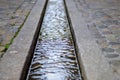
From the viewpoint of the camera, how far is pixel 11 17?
6.17 meters

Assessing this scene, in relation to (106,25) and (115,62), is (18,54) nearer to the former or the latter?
(115,62)

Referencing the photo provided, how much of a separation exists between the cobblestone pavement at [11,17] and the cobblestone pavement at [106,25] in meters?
1.57

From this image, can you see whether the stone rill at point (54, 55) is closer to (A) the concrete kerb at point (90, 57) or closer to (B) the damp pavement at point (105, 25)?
(A) the concrete kerb at point (90, 57)

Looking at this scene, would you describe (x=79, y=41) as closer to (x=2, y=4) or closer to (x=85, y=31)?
(x=85, y=31)

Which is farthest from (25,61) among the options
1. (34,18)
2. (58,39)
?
(34,18)

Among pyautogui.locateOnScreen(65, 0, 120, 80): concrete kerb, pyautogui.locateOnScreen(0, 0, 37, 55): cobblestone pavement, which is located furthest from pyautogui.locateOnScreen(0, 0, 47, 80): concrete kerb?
pyautogui.locateOnScreen(65, 0, 120, 80): concrete kerb

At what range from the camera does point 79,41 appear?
4.35 m

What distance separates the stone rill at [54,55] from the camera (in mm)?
3591

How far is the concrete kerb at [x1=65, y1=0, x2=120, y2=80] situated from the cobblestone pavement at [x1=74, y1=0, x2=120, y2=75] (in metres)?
0.12

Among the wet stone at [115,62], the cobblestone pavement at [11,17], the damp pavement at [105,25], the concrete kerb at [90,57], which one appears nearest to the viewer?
the concrete kerb at [90,57]

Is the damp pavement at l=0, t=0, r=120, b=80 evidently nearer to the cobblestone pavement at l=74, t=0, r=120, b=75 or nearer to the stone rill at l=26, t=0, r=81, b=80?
the cobblestone pavement at l=74, t=0, r=120, b=75

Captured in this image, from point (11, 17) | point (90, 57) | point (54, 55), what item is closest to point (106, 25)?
point (54, 55)

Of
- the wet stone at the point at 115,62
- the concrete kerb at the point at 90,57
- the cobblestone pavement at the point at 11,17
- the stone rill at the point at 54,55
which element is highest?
the cobblestone pavement at the point at 11,17

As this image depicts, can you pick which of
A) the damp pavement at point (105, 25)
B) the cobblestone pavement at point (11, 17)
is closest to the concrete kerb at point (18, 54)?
the cobblestone pavement at point (11, 17)
